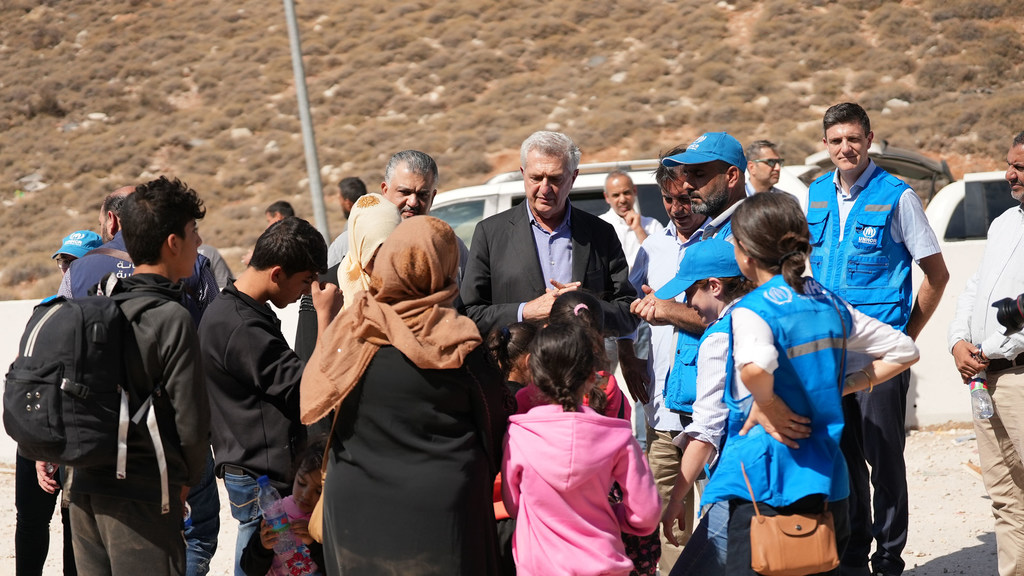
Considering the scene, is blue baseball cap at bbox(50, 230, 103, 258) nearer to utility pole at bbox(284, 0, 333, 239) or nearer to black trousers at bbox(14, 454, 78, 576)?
black trousers at bbox(14, 454, 78, 576)

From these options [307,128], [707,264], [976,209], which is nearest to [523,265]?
[707,264]

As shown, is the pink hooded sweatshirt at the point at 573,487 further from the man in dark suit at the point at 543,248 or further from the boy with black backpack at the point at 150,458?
the man in dark suit at the point at 543,248

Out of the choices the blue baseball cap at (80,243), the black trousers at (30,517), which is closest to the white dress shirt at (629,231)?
the blue baseball cap at (80,243)

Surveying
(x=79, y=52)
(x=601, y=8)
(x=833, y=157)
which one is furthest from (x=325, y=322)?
(x=79, y=52)

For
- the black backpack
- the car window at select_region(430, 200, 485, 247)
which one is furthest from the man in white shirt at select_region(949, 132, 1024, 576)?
the car window at select_region(430, 200, 485, 247)

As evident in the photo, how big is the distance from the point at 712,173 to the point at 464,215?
5901 millimetres

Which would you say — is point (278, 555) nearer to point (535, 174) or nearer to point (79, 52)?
point (535, 174)

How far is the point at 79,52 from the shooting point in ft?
120

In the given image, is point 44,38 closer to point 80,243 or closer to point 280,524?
point 80,243

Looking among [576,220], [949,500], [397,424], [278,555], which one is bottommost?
[949,500]

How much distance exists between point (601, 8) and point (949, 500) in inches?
1211

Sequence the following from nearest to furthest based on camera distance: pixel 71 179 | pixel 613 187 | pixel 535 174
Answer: pixel 535 174 < pixel 613 187 < pixel 71 179

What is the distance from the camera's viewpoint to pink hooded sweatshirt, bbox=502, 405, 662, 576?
307cm

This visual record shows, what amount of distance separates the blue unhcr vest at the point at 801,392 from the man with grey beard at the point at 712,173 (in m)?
1.46
